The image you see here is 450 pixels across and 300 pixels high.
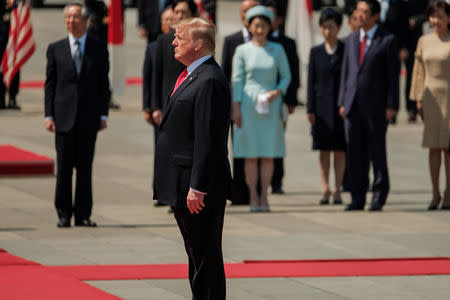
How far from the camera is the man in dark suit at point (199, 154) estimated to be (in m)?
6.44

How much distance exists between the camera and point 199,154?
643 cm

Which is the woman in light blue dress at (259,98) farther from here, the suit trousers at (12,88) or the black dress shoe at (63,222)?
the suit trousers at (12,88)

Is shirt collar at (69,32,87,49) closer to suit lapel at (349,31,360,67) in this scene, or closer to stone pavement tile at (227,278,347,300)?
suit lapel at (349,31,360,67)

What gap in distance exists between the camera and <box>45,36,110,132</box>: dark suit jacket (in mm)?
10445

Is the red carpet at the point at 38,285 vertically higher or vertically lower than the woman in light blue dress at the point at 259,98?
lower

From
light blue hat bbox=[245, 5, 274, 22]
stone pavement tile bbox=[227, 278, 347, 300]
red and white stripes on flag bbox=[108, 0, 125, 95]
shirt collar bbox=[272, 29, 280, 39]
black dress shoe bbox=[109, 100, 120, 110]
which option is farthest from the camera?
black dress shoe bbox=[109, 100, 120, 110]

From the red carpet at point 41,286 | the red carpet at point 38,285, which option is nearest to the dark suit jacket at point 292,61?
the red carpet at point 38,285

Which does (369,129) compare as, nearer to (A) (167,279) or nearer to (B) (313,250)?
(B) (313,250)

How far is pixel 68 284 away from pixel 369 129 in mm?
4750

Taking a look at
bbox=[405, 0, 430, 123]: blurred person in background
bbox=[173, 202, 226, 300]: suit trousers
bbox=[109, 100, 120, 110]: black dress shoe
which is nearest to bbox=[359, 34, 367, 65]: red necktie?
bbox=[173, 202, 226, 300]: suit trousers

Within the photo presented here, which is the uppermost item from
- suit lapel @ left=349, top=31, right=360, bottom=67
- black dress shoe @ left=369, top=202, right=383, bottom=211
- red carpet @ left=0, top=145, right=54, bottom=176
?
suit lapel @ left=349, top=31, right=360, bottom=67

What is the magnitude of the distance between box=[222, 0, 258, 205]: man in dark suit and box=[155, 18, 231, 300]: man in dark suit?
4.89m

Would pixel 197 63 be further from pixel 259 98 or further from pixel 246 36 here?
pixel 246 36

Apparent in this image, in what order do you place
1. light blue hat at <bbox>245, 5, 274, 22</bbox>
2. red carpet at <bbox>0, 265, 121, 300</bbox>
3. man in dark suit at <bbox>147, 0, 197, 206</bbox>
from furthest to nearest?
light blue hat at <bbox>245, 5, 274, 22</bbox>
man in dark suit at <bbox>147, 0, 197, 206</bbox>
red carpet at <bbox>0, 265, 121, 300</bbox>
